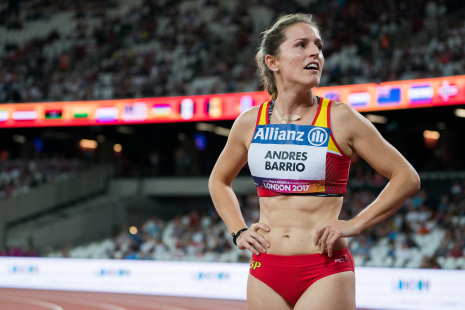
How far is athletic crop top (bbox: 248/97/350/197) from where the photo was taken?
242 centimetres

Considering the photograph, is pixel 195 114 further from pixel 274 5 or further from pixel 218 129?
pixel 274 5

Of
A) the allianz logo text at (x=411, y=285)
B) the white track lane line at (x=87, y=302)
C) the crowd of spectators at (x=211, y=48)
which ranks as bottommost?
the white track lane line at (x=87, y=302)

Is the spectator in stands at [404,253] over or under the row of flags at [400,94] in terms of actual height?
under

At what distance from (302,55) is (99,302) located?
10.6 metres

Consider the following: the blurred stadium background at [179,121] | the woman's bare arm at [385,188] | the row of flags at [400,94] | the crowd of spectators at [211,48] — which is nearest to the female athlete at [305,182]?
the woman's bare arm at [385,188]

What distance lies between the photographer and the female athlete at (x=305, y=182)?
91.4 inches

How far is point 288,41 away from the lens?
2.53 metres

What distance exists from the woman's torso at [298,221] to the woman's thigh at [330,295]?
0.43 feet

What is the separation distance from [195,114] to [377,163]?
1494 centimetres

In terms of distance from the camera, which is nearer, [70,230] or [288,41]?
[288,41]

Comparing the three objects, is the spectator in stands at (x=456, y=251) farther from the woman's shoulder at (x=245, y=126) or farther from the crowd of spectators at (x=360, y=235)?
the woman's shoulder at (x=245, y=126)

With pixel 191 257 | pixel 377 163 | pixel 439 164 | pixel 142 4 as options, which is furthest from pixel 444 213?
pixel 142 4

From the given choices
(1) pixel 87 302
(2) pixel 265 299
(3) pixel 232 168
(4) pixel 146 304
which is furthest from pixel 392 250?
(2) pixel 265 299

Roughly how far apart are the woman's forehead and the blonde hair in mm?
23
